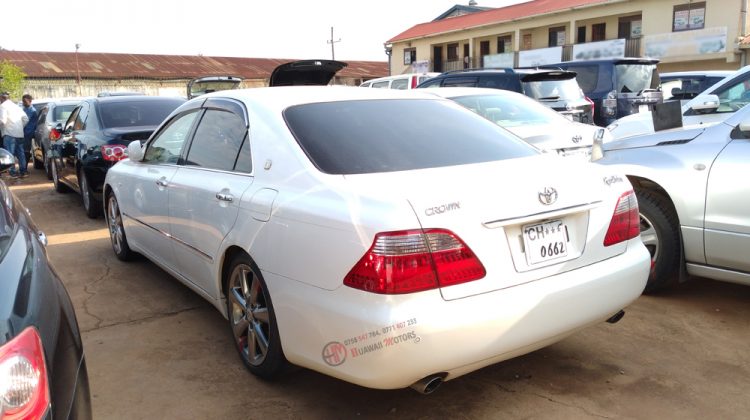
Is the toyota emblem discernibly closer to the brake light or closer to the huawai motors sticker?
the huawai motors sticker

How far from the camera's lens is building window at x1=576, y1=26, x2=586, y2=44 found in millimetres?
30750

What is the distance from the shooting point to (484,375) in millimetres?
3248

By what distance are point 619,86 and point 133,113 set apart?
305 inches

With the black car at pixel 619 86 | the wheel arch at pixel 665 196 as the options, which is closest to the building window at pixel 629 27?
the black car at pixel 619 86

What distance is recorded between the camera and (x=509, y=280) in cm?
251

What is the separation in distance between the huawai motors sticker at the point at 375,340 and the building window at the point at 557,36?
31617 millimetres

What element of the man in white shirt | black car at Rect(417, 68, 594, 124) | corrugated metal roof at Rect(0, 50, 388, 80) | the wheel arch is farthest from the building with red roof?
the man in white shirt

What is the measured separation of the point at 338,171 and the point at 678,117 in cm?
310

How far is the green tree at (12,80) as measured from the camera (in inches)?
1314

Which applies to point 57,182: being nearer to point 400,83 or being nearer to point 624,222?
point 400,83

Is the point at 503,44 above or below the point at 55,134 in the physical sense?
above

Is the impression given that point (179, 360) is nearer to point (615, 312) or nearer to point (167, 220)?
point (167, 220)

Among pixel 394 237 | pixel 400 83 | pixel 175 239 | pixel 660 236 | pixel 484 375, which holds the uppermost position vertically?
pixel 400 83

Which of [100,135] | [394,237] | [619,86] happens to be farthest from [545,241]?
[619,86]
